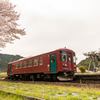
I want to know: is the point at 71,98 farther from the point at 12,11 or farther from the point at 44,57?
the point at 12,11

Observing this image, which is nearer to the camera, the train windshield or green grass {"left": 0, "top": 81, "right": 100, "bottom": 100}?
green grass {"left": 0, "top": 81, "right": 100, "bottom": 100}

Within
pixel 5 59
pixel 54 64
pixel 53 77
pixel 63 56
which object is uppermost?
pixel 5 59

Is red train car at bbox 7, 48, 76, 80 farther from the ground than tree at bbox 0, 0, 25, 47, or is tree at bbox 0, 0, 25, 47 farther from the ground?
tree at bbox 0, 0, 25, 47

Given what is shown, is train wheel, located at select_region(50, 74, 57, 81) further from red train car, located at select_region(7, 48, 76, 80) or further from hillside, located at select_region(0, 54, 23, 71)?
hillside, located at select_region(0, 54, 23, 71)

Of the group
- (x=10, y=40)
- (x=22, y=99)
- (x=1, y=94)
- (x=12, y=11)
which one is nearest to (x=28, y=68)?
(x=10, y=40)

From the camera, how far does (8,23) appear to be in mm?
32750

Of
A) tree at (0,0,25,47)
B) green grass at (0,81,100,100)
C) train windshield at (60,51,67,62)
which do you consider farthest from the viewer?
tree at (0,0,25,47)

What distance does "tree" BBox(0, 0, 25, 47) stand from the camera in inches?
1264

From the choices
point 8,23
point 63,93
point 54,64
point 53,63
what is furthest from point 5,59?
point 63,93

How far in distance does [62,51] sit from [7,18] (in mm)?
9804

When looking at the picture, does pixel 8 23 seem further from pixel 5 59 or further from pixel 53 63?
pixel 5 59

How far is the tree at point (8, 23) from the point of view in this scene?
32.1 meters

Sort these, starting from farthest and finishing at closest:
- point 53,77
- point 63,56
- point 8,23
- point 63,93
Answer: point 8,23 → point 53,77 → point 63,56 → point 63,93

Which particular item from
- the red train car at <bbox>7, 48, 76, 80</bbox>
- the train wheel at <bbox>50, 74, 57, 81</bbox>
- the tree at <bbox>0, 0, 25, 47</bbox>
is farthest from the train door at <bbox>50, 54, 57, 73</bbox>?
the tree at <bbox>0, 0, 25, 47</bbox>
